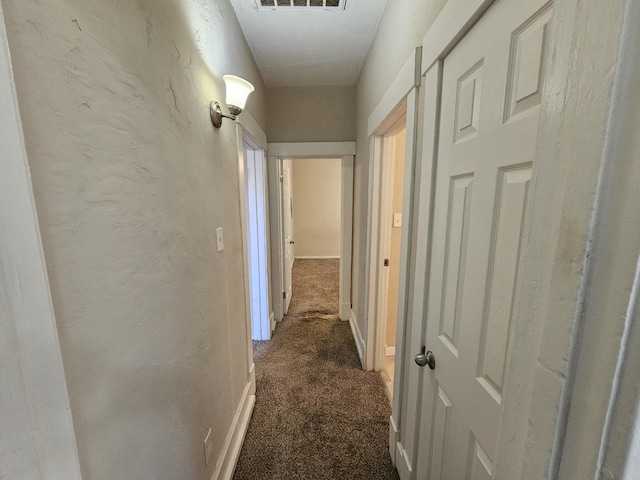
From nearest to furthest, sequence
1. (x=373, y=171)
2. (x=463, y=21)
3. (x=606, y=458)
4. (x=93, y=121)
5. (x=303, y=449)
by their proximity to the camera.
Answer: (x=606, y=458) < (x=93, y=121) < (x=463, y=21) < (x=303, y=449) < (x=373, y=171)

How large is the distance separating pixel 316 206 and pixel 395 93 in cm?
483

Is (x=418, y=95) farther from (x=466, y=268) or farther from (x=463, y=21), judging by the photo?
(x=466, y=268)

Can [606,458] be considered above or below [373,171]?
below

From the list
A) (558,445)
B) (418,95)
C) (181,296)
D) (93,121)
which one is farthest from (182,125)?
(558,445)

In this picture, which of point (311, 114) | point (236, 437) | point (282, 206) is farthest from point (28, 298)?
point (311, 114)

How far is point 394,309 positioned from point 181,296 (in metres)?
1.76

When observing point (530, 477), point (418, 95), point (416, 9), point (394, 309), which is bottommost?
point (394, 309)

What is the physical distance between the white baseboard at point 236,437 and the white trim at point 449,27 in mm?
1911

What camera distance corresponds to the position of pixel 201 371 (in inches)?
42.8

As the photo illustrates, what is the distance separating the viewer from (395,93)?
1.29 meters

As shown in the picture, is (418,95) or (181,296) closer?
(181,296)

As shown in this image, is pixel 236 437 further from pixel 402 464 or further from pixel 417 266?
pixel 417 266

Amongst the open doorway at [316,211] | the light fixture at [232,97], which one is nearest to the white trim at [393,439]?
the light fixture at [232,97]

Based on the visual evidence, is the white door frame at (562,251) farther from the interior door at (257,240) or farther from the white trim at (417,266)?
the interior door at (257,240)
